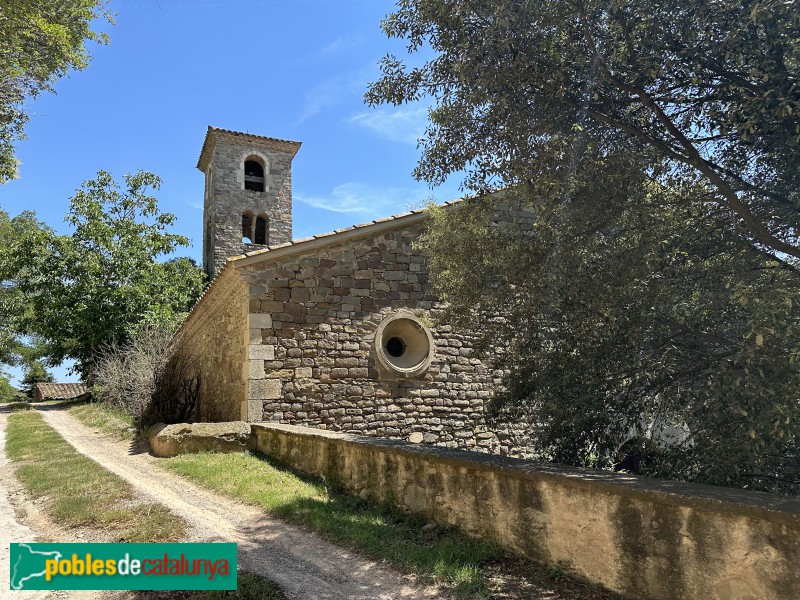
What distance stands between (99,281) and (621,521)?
23.7 metres

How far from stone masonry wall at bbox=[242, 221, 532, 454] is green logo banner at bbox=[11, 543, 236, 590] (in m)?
4.53

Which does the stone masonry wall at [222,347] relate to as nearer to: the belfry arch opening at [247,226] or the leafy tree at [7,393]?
the belfry arch opening at [247,226]

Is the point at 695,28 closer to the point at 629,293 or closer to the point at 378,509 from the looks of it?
the point at 629,293

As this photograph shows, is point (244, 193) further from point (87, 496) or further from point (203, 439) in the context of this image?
point (87, 496)

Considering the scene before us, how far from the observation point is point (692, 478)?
16.2 ft

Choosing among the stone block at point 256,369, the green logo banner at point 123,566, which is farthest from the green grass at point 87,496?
the stone block at point 256,369

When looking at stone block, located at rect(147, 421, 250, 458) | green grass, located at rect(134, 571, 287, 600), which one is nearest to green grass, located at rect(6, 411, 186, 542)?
stone block, located at rect(147, 421, 250, 458)

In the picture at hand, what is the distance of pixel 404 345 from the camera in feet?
34.6

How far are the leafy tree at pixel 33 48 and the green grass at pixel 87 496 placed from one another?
5759mm

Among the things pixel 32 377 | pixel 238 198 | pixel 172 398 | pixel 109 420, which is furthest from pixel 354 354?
pixel 32 377

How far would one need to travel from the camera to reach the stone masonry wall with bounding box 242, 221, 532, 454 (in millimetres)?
9164

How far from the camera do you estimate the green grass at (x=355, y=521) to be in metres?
4.14

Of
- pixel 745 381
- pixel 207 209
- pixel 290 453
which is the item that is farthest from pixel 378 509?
pixel 207 209

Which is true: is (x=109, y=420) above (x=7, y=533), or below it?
above
